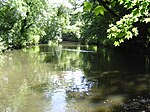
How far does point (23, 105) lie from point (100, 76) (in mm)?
7693

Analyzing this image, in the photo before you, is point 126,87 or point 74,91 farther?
point 126,87

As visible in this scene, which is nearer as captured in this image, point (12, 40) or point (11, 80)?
point (11, 80)

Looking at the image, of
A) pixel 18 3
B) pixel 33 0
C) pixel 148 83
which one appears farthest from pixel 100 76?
pixel 33 0

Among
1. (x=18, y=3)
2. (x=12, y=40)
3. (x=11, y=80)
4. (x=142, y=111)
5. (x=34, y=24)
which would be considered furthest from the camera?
(x=34, y=24)

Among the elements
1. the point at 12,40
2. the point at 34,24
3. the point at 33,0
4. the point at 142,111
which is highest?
the point at 33,0

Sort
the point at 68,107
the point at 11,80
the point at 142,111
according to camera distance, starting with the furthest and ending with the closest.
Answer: the point at 11,80
the point at 68,107
the point at 142,111

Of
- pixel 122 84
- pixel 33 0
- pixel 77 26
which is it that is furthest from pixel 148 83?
pixel 77 26

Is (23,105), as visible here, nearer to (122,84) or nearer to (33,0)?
(122,84)

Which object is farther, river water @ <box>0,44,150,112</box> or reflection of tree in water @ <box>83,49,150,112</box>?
reflection of tree in water @ <box>83,49,150,112</box>

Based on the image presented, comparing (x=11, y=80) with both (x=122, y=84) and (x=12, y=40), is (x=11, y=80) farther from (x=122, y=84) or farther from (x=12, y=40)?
(x=12, y=40)

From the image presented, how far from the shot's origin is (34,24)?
44.1 m

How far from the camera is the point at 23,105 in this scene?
11016mm

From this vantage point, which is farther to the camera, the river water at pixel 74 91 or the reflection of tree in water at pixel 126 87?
the reflection of tree in water at pixel 126 87

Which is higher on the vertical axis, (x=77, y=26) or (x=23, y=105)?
(x=77, y=26)
